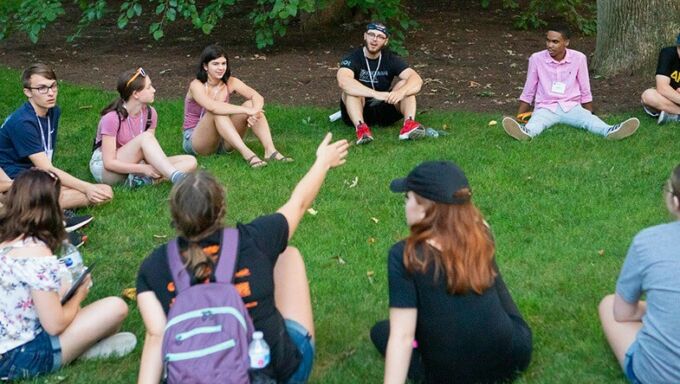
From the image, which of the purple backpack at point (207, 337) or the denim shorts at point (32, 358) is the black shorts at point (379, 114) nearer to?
the denim shorts at point (32, 358)

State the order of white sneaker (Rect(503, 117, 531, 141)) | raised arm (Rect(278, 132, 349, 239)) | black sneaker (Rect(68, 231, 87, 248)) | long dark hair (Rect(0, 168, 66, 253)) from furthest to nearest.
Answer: white sneaker (Rect(503, 117, 531, 141)) → black sneaker (Rect(68, 231, 87, 248)) → long dark hair (Rect(0, 168, 66, 253)) → raised arm (Rect(278, 132, 349, 239))

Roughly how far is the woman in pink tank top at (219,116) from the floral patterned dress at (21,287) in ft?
13.1

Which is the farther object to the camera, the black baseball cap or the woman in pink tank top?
the woman in pink tank top

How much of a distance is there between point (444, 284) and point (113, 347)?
6.51 feet

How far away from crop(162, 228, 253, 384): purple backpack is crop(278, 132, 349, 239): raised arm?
0.63 m

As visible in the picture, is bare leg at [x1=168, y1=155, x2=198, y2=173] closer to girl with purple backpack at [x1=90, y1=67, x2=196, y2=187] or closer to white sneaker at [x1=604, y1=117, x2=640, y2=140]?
girl with purple backpack at [x1=90, y1=67, x2=196, y2=187]

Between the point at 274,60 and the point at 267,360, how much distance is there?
9391mm

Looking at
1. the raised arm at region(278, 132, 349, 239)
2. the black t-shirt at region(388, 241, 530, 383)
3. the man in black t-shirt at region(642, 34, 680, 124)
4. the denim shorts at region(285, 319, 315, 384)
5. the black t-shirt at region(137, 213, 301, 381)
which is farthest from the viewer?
the man in black t-shirt at region(642, 34, 680, 124)

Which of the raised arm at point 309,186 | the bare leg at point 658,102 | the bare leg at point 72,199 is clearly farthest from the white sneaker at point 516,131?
the raised arm at point 309,186

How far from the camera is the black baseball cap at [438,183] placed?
4016 mm

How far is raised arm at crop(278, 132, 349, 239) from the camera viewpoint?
4.41 metres

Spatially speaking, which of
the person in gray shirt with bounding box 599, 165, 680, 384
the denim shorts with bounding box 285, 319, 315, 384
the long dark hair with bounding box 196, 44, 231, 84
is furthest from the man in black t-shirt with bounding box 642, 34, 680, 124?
the denim shorts with bounding box 285, 319, 315, 384

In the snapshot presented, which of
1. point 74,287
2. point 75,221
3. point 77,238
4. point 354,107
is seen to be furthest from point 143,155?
point 74,287

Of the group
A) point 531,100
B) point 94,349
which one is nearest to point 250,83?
point 531,100
